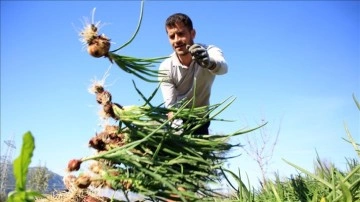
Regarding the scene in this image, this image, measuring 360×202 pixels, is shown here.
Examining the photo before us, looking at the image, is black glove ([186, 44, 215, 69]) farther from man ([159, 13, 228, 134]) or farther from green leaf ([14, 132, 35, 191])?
green leaf ([14, 132, 35, 191])

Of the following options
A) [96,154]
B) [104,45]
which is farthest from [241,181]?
[104,45]

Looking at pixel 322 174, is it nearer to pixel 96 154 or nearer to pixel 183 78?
pixel 183 78

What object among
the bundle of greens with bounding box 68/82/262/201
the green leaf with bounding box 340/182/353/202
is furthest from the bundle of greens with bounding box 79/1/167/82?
the green leaf with bounding box 340/182/353/202

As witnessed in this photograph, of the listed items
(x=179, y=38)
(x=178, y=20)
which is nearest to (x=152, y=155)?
(x=179, y=38)

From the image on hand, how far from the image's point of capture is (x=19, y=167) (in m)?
0.88

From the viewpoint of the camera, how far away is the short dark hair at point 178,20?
2233mm

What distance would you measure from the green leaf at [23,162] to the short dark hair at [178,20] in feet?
4.98

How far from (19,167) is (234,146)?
74cm

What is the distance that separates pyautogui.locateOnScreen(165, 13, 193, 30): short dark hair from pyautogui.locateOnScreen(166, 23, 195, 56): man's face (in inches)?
1.6

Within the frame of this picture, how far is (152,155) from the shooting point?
114 cm

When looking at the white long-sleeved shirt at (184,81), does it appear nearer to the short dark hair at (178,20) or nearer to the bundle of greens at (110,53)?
the short dark hair at (178,20)

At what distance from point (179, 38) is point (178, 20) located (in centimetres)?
18

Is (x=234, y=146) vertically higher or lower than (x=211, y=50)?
lower

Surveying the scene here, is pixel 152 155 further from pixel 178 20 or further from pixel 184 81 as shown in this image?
pixel 178 20
